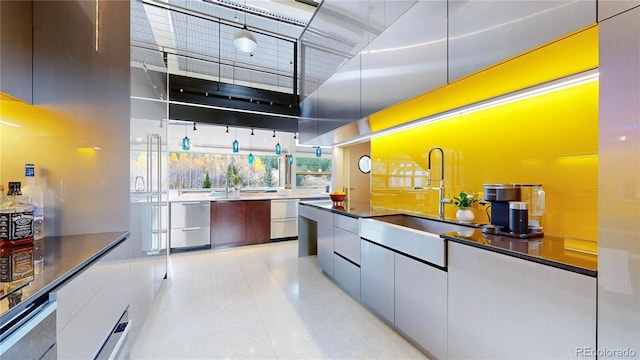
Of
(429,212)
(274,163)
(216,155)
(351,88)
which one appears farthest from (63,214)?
(274,163)

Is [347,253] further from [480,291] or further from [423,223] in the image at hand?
[480,291]

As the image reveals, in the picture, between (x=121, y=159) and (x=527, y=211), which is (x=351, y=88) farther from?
(x=121, y=159)

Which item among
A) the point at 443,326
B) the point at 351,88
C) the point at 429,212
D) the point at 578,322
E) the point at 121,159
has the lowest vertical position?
the point at 443,326

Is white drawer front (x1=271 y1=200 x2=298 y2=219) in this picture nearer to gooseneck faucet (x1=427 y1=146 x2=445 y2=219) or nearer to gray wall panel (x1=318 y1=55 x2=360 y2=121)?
gray wall panel (x1=318 y1=55 x2=360 y2=121)

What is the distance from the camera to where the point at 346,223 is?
270cm

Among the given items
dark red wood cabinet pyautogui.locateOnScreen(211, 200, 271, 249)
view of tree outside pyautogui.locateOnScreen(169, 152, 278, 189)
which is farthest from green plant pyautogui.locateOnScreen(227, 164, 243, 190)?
dark red wood cabinet pyautogui.locateOnScreen(211, 200, 271, 249)

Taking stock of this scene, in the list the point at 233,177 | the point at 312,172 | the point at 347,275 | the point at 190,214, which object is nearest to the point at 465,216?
the point at 347,275

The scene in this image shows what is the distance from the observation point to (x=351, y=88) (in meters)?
2.94

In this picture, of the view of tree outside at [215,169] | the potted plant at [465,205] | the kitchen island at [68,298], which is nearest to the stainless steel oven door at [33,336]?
the kitchen island at [68,298]

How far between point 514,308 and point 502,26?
148 cm

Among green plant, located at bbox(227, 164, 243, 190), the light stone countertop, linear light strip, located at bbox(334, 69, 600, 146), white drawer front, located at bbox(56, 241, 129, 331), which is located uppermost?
linear light strip, located at bbox(334, 69, 600, 146)

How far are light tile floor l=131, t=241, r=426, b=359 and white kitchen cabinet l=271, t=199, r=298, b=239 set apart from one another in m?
1.72

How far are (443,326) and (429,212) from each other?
1214 mm

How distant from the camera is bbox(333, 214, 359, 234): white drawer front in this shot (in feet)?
8.32
